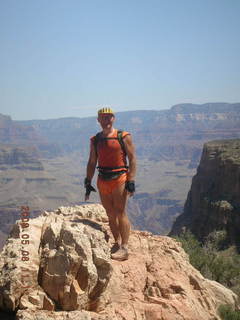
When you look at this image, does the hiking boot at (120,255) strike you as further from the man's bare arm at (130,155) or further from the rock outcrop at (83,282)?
the man's bare arm at (130,155)

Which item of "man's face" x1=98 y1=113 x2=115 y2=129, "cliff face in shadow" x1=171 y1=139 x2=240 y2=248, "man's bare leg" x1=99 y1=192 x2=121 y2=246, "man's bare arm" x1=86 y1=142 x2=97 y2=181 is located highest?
"man's face" x1=98 y1=113 x2=115 y2=129

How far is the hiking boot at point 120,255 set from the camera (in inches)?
237

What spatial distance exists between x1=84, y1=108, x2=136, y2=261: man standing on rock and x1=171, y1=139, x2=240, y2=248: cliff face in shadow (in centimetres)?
3266

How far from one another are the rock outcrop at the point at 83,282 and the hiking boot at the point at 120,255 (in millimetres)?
79

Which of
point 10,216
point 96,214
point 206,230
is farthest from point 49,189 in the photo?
point 96,214

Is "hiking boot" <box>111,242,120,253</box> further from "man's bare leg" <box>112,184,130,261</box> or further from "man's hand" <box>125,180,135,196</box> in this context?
"man's hand" <box>125,180,135,196</box>

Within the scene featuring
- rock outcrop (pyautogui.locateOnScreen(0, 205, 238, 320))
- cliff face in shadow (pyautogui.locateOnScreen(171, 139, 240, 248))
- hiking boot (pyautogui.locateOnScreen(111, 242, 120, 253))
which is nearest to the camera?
rock outcrop (pyautogui.locateOnScreen(0, 205, 238, 320))

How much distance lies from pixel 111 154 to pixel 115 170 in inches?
10.1

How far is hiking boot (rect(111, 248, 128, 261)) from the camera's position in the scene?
6031 mm

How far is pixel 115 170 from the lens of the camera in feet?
19.6

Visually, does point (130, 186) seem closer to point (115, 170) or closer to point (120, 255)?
point (115, 170)

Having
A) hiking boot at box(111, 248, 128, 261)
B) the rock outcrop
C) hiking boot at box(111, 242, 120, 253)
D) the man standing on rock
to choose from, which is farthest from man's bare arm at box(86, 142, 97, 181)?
hiking boot at box(111, 248, 128, 261)

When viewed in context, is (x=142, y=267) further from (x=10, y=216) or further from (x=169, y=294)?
(x=10, y=216)

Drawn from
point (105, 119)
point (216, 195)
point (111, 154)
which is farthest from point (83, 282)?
point (216, 195)
